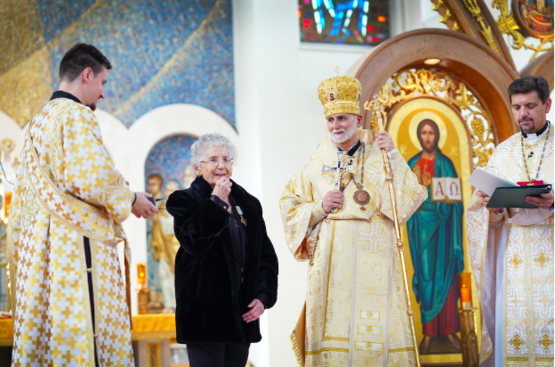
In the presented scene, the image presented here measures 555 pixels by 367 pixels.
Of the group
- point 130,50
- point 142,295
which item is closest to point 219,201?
point 142,295

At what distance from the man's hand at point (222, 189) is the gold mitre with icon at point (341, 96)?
1123 millimetres

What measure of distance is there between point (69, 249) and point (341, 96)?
2154 millimetres

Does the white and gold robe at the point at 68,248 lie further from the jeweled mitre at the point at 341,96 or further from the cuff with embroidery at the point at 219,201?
the jeweled mitre at the point at 341,96

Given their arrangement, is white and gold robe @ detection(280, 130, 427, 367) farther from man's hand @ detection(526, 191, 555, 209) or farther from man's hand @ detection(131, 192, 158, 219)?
man's hand @ detection(131, 192, 158, 219)

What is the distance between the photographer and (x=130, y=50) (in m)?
7.21

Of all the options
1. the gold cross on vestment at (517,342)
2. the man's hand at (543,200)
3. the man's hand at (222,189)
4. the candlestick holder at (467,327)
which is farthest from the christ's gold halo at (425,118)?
the man's hand at (222,189)

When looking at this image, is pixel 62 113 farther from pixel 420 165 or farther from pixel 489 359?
pixel 420 165

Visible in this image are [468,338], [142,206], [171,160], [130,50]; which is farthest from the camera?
[171,160]

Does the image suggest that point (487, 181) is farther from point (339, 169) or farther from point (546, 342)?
point (546, 342)

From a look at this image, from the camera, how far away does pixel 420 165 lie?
5.79 metres

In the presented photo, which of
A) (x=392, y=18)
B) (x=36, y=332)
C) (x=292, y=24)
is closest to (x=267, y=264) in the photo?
(x=36, y=332)

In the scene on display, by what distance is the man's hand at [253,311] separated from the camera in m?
3.21

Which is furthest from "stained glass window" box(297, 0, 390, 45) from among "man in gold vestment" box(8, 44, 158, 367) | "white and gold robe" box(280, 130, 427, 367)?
"man in gold vestment" box(8, 44, 158, 367)

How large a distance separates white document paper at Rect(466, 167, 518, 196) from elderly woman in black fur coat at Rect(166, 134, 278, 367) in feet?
4.73
